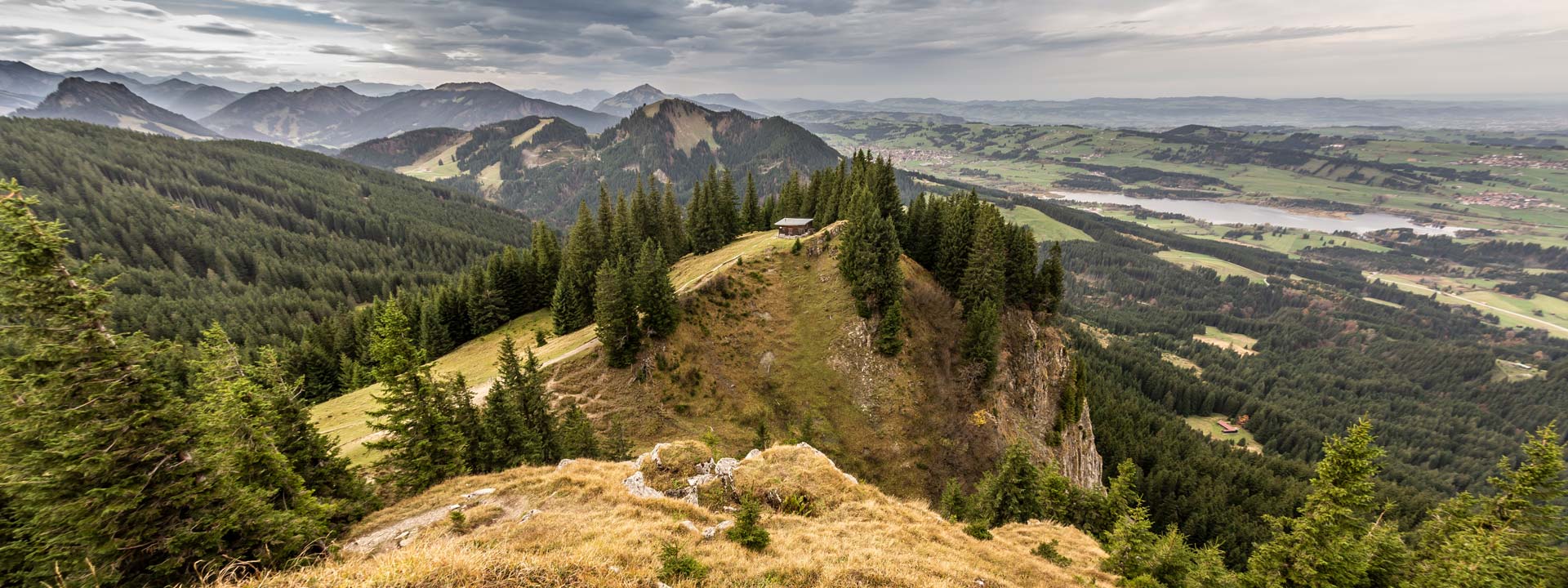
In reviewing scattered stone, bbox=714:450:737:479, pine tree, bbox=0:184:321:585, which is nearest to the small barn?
scattered stone, bbox=714:450:737:479

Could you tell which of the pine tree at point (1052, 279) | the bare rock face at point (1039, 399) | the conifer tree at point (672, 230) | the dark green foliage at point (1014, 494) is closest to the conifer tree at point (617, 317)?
the conifer tree at point (672, 230)

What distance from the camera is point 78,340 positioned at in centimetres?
1584

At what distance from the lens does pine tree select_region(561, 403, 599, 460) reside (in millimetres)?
41625

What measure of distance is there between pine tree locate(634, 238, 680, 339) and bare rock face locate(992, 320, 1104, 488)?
139 ft

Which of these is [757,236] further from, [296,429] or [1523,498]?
[1523,498]

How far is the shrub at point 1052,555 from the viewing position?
Result: 32406mm

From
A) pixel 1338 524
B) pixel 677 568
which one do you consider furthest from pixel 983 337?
pixel 677 568

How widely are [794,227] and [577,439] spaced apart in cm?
4937

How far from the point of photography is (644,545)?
2020cm

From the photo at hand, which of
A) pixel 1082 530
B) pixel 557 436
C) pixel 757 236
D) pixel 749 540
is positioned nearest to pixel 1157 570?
pixel 1082 530

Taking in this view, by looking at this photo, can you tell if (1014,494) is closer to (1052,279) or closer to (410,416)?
(1052,279)

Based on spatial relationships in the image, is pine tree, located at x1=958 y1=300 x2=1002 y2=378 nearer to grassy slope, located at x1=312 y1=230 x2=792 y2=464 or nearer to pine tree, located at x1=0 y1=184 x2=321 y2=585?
grassy slope, located at x1=312 y1=230 x2=792 y2=464

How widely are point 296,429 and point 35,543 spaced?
12.4 meters

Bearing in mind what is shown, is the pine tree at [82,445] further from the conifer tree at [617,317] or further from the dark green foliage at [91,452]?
the conifer tree at [617,317]
